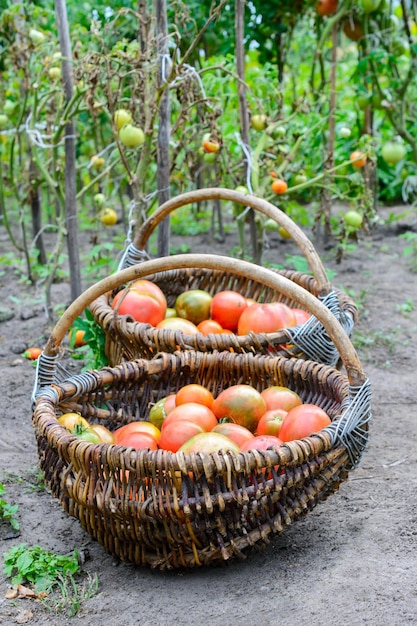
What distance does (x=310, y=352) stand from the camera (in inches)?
102

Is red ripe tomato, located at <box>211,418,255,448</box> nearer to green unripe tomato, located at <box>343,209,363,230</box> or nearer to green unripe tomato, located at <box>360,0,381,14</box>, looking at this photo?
green unripe tomato, located at <box>343,209,363,230</box>

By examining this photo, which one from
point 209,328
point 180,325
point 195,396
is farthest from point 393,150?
point 195,396

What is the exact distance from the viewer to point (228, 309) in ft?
9.45

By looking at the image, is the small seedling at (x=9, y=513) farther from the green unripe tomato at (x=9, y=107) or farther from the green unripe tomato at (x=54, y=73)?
the green unripe tomato at (x=9, y=107)

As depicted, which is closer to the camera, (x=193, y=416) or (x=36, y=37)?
(x=193, y=416)

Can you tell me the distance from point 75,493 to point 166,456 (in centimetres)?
30

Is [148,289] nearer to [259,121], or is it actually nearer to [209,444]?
[209,444]

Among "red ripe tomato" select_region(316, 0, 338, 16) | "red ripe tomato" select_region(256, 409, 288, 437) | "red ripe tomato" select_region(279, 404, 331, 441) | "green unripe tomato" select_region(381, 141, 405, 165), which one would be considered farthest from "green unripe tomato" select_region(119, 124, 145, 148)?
"green unripe tomato" select_region(381, 141, 405, 165)

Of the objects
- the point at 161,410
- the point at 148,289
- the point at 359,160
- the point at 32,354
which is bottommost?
the point at 32,354

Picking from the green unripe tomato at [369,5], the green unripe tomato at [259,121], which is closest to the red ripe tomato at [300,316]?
the green unripe tomato at [259,121]

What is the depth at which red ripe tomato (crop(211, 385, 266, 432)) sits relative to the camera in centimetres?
222

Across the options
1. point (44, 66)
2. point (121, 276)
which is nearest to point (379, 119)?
point (44, 66)

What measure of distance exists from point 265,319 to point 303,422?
75 cm

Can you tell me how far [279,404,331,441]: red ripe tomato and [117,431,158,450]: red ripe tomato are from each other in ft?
1.21
